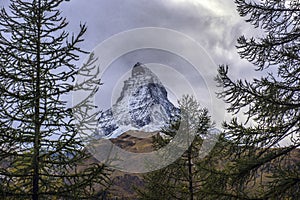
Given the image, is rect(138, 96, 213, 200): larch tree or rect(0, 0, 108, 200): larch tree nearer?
rect(0, 0, 108, 200): larch tree

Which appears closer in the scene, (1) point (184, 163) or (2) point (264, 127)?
(2) point (264, 127)

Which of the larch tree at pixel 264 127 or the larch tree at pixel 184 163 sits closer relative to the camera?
the larch tree at pixel 264 127

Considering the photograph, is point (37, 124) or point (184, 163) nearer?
point (37, 124)

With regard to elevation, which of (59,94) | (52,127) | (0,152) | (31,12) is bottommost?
(0,152)

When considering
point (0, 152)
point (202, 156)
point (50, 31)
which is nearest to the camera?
point (0, 152)

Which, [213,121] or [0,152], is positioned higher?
[213,121]

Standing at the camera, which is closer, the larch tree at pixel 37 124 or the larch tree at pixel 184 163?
the larch tree at pixel 37 124

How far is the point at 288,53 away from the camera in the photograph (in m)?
7.35

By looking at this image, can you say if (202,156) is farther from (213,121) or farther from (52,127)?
(52,127)

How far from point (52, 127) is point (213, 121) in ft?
28.3

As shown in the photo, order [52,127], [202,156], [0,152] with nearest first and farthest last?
[0,152] → [52,127] → [202,156]

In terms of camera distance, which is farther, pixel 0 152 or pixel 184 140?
pixel 184 140

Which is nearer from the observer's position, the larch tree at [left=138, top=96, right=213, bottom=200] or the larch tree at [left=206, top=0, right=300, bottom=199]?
the larch tree at [left=206, top=0, right=300, bottom=199]

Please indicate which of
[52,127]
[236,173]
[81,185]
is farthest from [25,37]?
[236,173]
